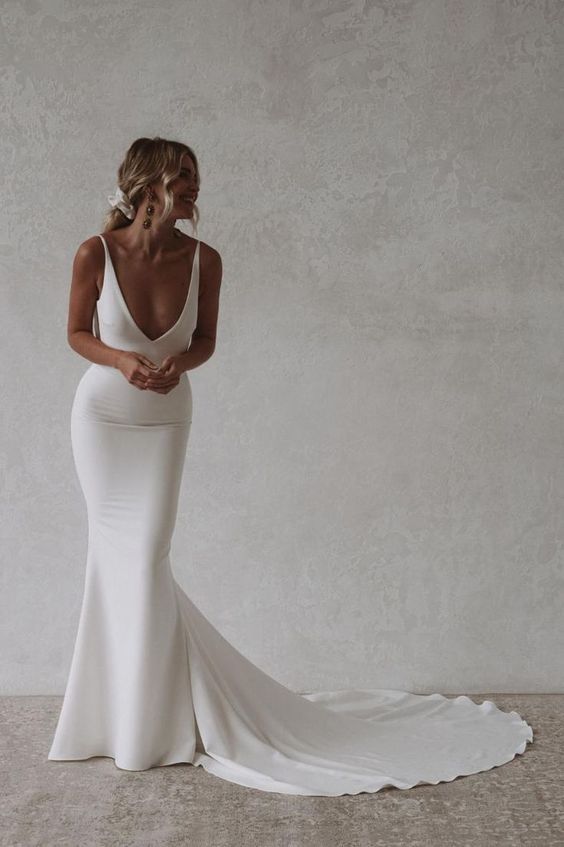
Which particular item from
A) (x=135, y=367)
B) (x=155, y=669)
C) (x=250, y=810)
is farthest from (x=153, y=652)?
(x=135, y=367)

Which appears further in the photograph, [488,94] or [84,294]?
[488,94]

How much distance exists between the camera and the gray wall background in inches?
149

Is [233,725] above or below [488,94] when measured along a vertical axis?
below

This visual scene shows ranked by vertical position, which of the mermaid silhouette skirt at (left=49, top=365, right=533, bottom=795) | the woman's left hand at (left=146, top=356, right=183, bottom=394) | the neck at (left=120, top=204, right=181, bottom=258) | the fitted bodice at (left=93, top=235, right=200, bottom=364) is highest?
the neck at (left=120, top=204, right=181, bottom=258)

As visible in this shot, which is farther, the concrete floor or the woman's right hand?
the woman's right hand

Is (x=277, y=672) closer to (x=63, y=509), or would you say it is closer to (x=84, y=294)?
(x=63, y=509)

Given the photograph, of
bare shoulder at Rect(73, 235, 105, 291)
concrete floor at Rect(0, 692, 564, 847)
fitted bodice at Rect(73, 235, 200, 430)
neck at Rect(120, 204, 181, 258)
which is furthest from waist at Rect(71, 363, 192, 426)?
concrete floor at Rect(0, 692, 564, 847)

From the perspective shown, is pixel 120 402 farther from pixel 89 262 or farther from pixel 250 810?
pixel 250 810

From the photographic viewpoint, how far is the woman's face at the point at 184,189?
308 cm

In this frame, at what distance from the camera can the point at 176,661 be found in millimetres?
3176

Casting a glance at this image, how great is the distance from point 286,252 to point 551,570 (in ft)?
5.32

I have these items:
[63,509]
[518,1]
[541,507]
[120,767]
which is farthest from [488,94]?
[120,767]

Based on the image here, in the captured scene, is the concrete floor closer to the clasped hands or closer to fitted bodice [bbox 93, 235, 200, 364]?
the clasped hands

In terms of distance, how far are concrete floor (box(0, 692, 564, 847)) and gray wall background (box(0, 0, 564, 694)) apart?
86cm
